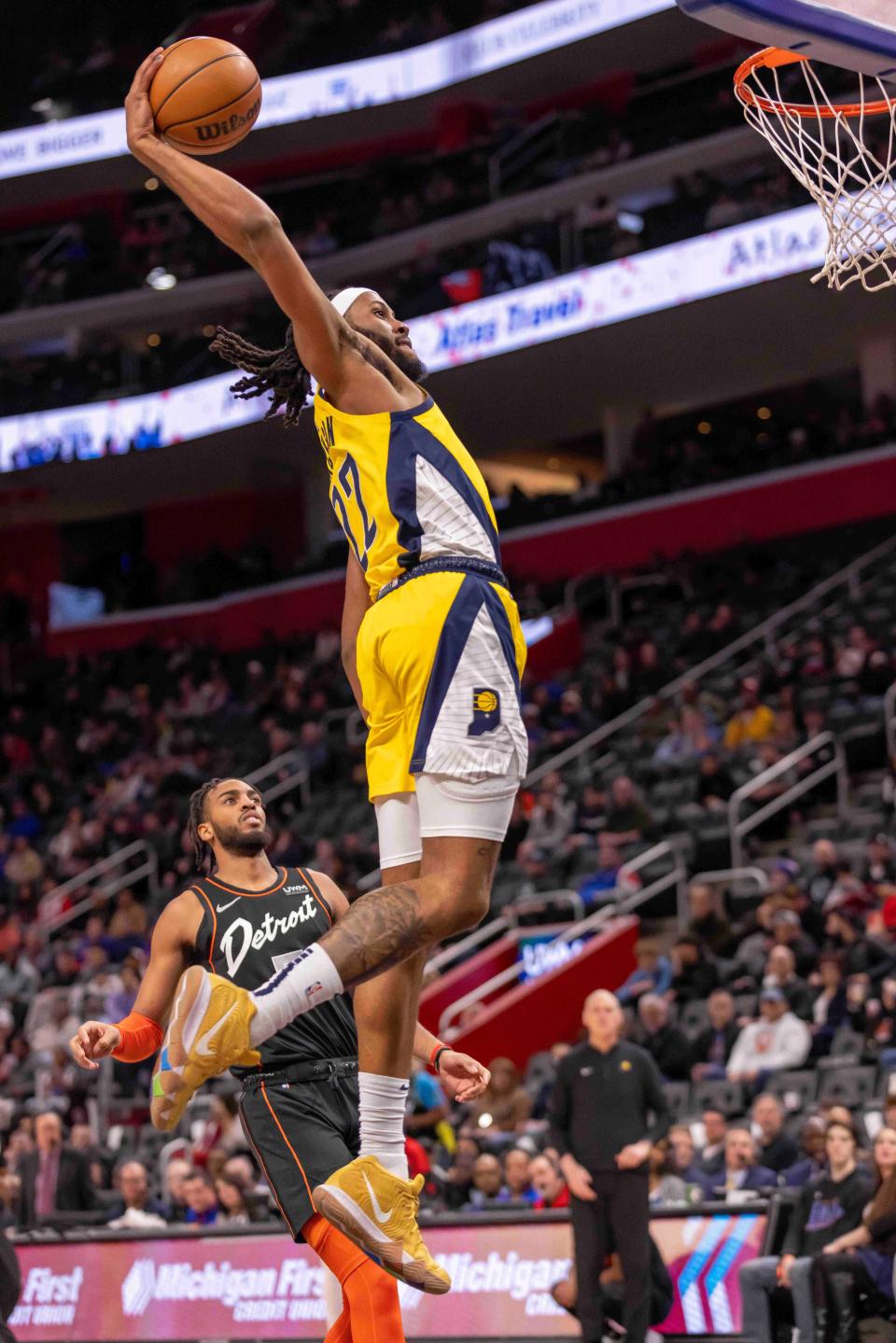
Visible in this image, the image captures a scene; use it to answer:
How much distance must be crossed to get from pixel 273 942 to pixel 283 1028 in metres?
0.48

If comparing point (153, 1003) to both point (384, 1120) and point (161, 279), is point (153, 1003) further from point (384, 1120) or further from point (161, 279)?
point (161, 279)

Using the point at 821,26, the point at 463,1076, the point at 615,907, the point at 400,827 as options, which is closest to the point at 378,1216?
the point at 463,1076

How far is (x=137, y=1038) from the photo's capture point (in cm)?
577

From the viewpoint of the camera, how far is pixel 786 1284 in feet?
30.1

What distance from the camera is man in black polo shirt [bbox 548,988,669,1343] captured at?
9.48 m

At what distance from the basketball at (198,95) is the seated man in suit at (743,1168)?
733 centimetres

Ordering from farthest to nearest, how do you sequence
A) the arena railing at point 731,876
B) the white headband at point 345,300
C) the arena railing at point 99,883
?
the arena railing at point 99,883, the arena railing at point 731,876, the white headband at point 345,300

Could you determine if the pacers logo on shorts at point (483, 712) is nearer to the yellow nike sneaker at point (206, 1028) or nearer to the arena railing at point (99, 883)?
the yellow nike sneaker at point (206, 1028)

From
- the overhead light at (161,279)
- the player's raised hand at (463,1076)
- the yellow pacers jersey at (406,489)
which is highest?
the overhead light at (161,279)

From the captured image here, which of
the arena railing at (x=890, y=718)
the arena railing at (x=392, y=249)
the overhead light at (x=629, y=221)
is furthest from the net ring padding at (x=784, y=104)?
the arena railing at (x=392, y=249)

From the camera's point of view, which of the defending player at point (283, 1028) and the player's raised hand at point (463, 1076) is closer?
the player's raised hand at point (463, 1076)

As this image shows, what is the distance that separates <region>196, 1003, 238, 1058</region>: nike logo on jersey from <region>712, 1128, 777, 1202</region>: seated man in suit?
275 inches

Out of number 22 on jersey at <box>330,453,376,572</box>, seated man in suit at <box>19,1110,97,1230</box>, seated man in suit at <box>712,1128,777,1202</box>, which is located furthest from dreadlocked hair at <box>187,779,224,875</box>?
seated man in suit at <box>19,1110,97,1230</box>

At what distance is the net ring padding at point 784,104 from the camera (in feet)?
23.2
